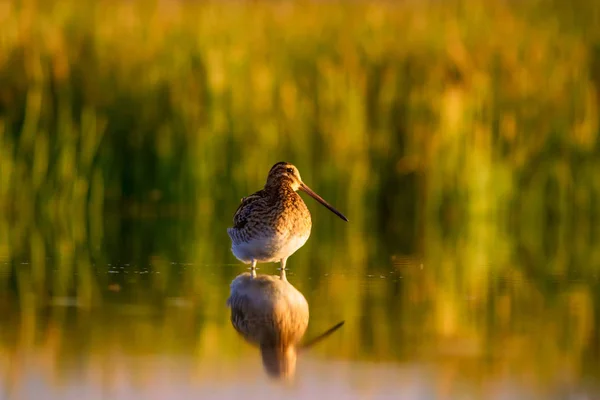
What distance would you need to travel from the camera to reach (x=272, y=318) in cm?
657

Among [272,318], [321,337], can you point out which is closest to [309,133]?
[272,318]

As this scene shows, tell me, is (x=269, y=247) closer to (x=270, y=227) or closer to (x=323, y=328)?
(x=270, y=227)

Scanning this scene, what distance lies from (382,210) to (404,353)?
7206 mm

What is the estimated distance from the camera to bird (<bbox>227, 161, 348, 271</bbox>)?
836 cm

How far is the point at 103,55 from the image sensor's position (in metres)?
12.9

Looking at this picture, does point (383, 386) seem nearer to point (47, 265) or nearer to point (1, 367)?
point (1, 367)

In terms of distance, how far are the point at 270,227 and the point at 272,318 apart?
1.84 m

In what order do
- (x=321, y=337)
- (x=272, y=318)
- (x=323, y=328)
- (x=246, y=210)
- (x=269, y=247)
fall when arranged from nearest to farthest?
(x=321, y=337)
(x=323, y=328)
(x=272, y=318)
(x=269, y=247)
(x=246, y=210)

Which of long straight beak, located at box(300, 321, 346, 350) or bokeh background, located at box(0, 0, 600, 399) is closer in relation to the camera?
long straight beak, located at box(300, 321, 346, 350)

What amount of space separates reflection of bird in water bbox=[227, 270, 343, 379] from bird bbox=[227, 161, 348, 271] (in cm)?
26

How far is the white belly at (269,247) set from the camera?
27.3 feet

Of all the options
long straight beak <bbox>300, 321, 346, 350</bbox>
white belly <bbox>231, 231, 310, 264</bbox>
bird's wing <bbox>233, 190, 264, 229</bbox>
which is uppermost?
bird's wing <bbox>233, 190, 264, 229</bbox>

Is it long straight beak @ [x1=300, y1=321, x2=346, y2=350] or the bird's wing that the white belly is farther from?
long straight beak @ [x1=300, y1=321, x2=346, y2=350]

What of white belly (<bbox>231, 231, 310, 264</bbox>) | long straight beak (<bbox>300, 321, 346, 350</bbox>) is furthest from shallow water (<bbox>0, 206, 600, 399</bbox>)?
Answer: white belly (<bbox>231, 231, 310, 264</bbox>)
